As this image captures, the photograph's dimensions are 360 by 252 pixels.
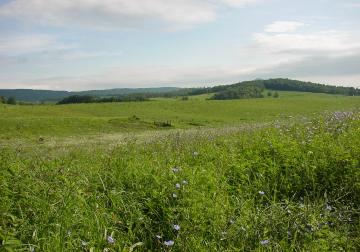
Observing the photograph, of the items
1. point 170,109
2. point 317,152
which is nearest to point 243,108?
point 170,109

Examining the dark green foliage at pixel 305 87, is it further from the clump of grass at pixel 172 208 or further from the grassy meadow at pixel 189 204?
the clump of grass at pixel 172 208

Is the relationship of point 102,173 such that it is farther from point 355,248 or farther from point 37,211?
point 355,248

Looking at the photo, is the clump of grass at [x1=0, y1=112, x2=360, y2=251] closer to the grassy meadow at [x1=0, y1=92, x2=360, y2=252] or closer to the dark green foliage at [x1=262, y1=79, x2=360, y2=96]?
the grassy meadow at [x1=0, y1=92, x2=360, y2=252]

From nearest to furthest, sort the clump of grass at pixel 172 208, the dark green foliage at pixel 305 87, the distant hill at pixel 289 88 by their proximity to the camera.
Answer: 1. the clump of grass at pixel 172 208
2. the distant hill at pixel 289 88
3. the dark green foliage at pixel 305 87

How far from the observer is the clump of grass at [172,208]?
4406 millimetres

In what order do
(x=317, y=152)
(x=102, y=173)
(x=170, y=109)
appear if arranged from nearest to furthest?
(x=102, y=173)
(x=317, y=152)
(x=170, y=109)

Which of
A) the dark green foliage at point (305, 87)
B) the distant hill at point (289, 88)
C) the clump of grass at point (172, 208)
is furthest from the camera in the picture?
the dark green foliage at point (305, 87)

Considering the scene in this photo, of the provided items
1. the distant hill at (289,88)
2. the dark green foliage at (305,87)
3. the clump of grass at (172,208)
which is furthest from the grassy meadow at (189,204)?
the dark green foliage at (305,87)

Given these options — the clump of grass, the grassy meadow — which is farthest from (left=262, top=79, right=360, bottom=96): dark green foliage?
the clump of grass

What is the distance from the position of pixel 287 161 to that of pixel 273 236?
2.49 meters

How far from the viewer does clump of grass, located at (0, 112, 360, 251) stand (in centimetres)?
441

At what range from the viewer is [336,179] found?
6812mm

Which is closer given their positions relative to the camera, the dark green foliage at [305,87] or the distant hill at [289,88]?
the distant hill at [289,88]

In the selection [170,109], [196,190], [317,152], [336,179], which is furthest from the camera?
[170,109]
